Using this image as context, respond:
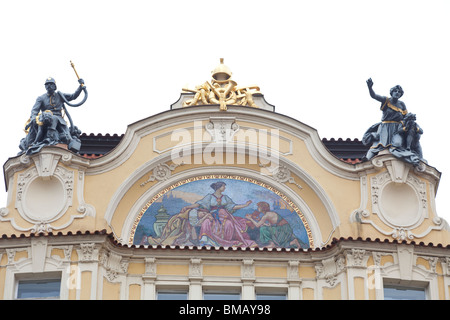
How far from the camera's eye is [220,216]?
28.1 metres

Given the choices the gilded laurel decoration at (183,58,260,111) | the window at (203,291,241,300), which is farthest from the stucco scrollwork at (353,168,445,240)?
the gilded laurel decoration at (183,58,260,111)

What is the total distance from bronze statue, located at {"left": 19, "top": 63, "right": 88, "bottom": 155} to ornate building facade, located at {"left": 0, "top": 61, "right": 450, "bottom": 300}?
1.33 feet

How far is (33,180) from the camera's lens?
28.0 m

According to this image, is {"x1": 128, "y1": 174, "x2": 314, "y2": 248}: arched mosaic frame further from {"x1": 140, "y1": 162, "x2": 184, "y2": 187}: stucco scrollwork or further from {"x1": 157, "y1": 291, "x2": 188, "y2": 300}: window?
{"x1": 157, "y1": 291, "x2": 188, "y2": 300}: window

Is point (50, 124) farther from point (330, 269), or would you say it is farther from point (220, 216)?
point (330, 269)

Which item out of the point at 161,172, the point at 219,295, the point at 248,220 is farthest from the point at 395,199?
the point at 161,172

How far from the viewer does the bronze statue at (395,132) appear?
93.0 ft

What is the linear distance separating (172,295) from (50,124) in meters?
4.48

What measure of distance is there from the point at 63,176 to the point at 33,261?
6.86 feet

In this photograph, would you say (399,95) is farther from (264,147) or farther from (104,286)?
(104,286)

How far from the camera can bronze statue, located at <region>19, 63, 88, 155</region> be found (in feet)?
93.3

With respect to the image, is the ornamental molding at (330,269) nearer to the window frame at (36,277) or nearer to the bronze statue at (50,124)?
the window frame at (36,277)

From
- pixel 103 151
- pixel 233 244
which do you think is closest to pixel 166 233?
pixel 233 244
